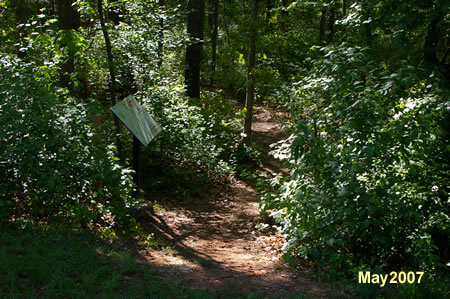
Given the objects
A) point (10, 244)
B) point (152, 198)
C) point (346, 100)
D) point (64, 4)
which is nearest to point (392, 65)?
point (346, 100)

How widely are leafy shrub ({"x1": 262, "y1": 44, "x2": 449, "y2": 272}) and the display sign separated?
330 cm

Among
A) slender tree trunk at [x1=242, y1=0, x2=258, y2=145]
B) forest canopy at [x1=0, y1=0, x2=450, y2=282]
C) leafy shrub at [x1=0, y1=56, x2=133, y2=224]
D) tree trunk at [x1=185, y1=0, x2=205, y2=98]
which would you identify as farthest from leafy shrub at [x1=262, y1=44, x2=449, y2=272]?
tree trunk at [x1=185, y1=0, x2=205, y2=98]

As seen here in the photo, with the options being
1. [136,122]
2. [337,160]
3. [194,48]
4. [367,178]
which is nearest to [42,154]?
[136,122]

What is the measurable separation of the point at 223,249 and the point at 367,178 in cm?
294

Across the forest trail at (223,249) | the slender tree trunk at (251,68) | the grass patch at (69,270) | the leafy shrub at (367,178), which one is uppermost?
the slender tree trunk at (251,68)

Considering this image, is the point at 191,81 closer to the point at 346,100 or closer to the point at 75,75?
the point at 75,75

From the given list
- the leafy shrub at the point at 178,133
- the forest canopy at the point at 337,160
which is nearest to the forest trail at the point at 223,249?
the forest canopy at the point at 337,160

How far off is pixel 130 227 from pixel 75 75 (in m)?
3.21

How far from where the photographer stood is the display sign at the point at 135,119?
758 cm

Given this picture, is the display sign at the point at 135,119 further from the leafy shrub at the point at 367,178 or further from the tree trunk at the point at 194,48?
the tree trunk at the point at 194,48

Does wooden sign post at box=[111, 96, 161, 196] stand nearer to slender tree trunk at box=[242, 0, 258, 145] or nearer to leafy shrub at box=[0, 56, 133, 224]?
leafy shrub at box=[0, 56, 133, 224]

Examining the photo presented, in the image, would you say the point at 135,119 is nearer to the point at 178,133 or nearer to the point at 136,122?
the point at 136,122

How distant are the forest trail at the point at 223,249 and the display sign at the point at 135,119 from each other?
1.74 m

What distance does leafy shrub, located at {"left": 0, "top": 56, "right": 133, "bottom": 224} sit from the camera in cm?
590
